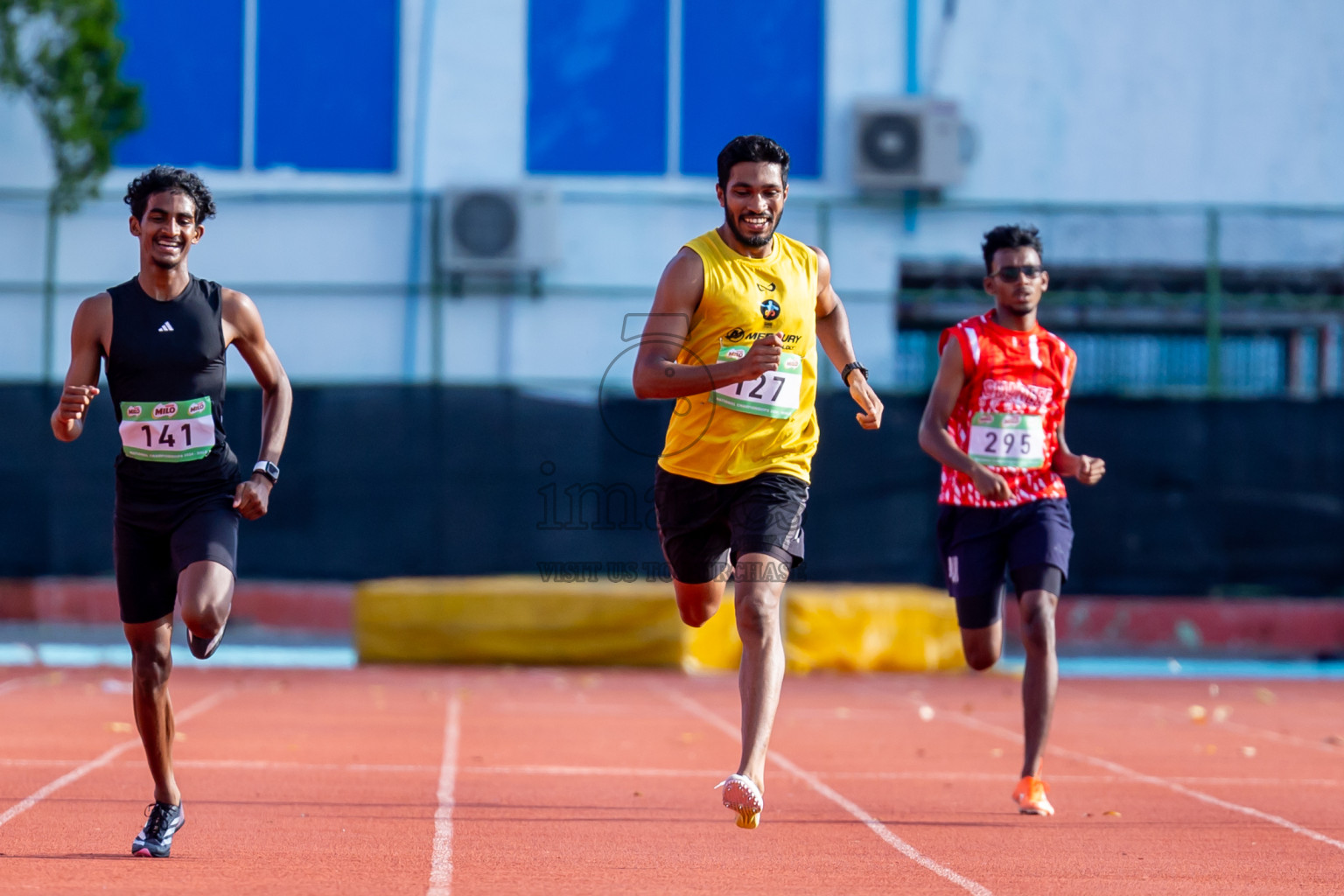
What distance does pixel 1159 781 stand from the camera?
7.56 m

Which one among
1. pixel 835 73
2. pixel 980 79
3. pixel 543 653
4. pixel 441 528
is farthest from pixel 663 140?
pixel 543 653

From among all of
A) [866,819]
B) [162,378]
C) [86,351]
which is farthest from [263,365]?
[866,819]

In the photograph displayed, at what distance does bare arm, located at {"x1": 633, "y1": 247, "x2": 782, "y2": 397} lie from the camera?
5270 mm

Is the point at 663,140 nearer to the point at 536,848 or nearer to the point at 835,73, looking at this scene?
the point at 835,73

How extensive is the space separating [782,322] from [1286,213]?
13391 mm

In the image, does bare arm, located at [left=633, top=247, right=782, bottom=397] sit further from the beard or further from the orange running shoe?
the orange running shoe

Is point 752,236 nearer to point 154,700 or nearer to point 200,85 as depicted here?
point 154,700

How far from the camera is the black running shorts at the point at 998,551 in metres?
6.62

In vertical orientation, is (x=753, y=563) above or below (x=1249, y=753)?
above

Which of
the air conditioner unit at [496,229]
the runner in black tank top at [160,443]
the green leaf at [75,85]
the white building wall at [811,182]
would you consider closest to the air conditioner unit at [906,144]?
the white building wall at [811,182]

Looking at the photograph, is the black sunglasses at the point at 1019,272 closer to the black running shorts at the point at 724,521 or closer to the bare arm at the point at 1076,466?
the bare arm at the point at 1076,466

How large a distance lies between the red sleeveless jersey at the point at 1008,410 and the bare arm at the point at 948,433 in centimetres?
4

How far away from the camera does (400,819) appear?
602cm

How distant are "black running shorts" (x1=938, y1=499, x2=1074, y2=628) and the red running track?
2.67 feet
